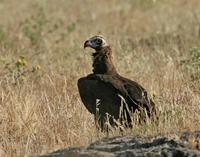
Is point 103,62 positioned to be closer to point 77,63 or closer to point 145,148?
point 145,148

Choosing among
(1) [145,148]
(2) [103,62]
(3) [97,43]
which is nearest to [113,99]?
(2) [103,62]

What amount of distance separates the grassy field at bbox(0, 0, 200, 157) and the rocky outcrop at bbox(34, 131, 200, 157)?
3.41 feet

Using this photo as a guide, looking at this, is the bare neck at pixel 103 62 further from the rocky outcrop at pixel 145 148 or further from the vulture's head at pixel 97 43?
the rocky outcrop at pixel 145 148

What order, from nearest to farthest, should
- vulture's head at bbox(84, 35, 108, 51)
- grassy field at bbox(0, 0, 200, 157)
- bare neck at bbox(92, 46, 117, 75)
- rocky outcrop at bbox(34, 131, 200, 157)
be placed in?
rocky outcrop at bbox(34, 131, 200, 157) < grassy field at bbox(0, 0, 200, 157) < bare neck at bbox(92, 46, 117, 75) < vulture's head at bbox(84, 35, 108, 51)

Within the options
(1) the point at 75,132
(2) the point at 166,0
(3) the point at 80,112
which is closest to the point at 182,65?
(3) the point at 80,112

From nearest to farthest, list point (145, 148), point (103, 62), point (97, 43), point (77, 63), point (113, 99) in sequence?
point (145, 148), point (113, 99), point (103, 62), point (97, 43), point (77, 63)

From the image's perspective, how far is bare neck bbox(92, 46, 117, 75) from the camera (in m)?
8.66

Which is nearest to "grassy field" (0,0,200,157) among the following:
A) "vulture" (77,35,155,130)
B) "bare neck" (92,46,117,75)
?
"vulture" (77,35,155,130)

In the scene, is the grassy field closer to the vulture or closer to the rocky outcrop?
the vulture

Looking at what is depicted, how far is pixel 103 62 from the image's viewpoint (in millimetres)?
8719

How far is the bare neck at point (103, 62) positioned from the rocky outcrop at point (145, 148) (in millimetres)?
2552

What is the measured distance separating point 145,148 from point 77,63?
19.9 feet

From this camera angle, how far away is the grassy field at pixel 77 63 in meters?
7.89

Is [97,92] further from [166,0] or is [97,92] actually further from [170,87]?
[166,0]
